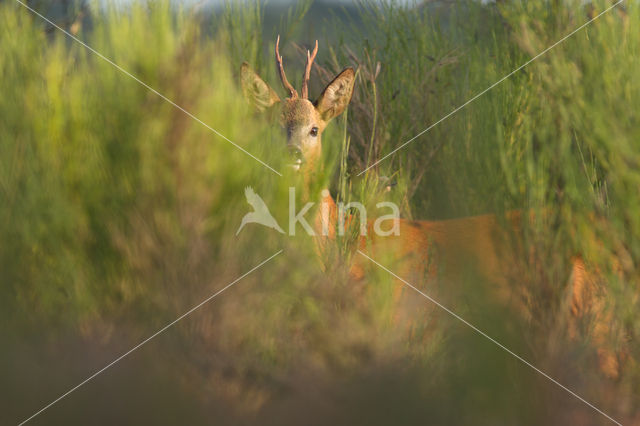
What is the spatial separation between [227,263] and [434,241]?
1.63 m

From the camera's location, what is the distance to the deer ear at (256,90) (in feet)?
11.3

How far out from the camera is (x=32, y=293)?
2717mm

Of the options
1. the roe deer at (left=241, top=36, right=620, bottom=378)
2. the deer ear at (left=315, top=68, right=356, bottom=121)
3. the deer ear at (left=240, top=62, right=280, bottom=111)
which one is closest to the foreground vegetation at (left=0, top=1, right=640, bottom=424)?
the roe deer at (left=241, top=36, right=620, bottom=378)

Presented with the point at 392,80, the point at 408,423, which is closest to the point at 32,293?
the point at 408,423

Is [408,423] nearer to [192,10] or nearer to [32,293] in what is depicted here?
[32,293]

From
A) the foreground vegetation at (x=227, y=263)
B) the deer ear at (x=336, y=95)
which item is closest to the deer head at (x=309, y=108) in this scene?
the deer ear at (x=336, y=95)

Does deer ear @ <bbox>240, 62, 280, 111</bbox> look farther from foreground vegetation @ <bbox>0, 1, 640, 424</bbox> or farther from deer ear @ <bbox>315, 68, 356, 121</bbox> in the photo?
foreground vegetation @ <bbox>0, 1, 640, 424</bbox>

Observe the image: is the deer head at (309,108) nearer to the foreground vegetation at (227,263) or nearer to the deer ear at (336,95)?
the deer ear at (336,95)

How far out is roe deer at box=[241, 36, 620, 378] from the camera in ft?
8.14

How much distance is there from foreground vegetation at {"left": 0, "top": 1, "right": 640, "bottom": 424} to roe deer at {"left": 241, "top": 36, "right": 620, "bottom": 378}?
67 mm

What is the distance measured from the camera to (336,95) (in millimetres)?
4109

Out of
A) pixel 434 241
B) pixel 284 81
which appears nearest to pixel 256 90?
pixel 284 81

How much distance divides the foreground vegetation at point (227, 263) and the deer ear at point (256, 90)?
1.80ft

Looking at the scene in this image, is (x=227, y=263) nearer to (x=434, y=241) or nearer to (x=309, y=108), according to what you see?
(x=434, y=241)
